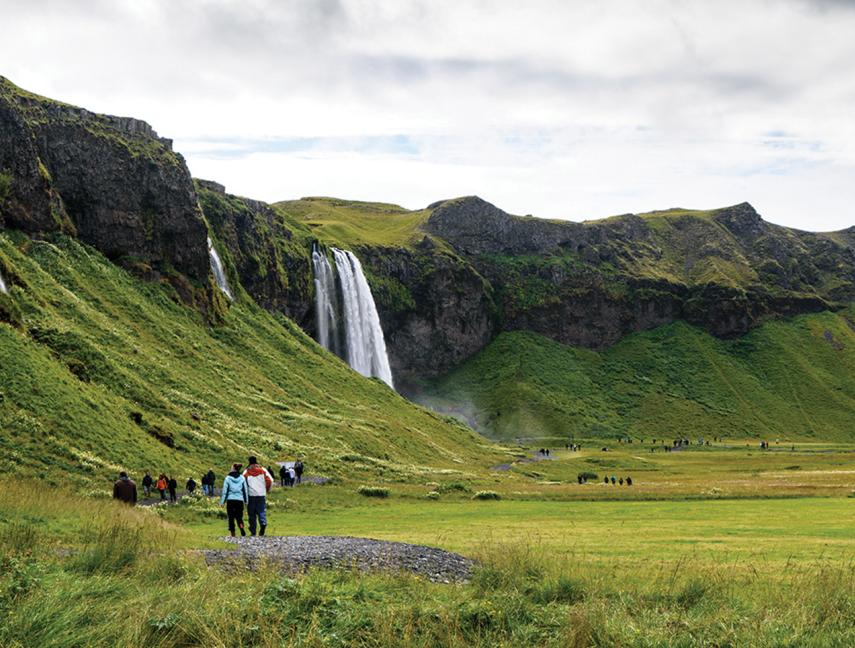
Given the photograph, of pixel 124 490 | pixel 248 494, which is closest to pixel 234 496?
pixel 248 494

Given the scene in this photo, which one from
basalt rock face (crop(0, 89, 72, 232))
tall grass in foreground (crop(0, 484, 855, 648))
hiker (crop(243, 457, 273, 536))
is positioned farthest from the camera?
basalt rock face (crop(0, 89, 72, 232))

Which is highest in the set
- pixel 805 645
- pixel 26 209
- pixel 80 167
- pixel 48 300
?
pixel 80 167

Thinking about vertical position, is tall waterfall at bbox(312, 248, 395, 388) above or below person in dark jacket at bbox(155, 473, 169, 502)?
above

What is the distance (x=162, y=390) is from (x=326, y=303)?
72962 mm

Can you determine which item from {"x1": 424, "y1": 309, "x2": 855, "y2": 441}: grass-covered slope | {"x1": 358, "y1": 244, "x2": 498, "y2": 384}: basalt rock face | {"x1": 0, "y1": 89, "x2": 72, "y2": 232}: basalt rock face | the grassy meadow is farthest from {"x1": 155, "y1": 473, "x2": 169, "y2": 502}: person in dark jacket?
{"x1": 358, "y1": 244, "x2": 498, "y2": 384}: basalt rock face

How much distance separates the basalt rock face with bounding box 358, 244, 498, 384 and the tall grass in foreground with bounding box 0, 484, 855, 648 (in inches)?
6657

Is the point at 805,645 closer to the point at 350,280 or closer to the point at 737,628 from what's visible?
the point at 737,628

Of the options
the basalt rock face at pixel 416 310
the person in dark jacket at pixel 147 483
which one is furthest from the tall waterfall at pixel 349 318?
the person in dark jacket at pixel 147 483

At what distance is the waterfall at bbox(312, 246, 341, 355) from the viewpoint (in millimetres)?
135875

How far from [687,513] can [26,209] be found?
251 ft

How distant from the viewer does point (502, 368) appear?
191m

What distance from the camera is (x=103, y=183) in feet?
304

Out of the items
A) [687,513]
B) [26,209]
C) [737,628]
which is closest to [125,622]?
[737,628]

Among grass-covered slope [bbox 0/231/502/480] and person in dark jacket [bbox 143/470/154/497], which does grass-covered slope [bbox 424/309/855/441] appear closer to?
grass-covered slope [bbox 0/231/502/480]
